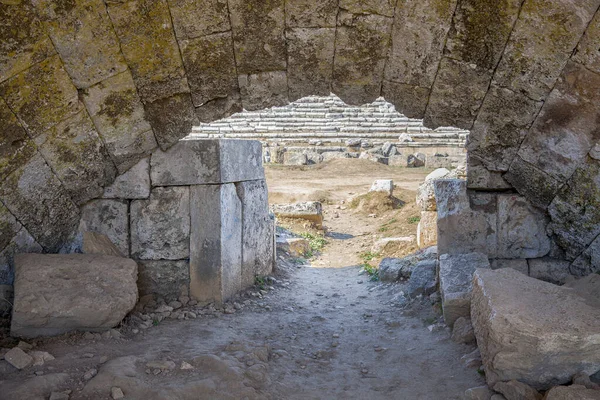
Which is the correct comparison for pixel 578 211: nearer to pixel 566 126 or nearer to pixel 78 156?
pixel 566 126

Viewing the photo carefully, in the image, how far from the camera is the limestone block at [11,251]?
4062 mm

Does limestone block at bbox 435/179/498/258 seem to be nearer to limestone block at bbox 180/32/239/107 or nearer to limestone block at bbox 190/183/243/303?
limestone block at bbox 190/183/243/303

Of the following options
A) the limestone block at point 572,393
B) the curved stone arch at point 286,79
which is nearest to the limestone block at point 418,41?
the curved stone arch at point 286,79

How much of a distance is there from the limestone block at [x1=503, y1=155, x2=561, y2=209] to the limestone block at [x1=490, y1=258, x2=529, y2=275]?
551 millimetres

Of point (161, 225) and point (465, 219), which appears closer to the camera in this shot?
point (465, 219)

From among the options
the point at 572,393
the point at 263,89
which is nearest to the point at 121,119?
the point at 263,89

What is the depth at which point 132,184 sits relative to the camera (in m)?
4.87

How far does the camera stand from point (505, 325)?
310cm

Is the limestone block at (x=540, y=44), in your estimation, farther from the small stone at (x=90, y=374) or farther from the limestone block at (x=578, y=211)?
the small stone at (x=90, y=374)

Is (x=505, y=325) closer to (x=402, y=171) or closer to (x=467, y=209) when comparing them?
(x=467, y=209)

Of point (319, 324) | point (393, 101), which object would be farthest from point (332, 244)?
point (393, 101)

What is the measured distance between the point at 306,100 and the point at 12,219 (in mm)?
21773

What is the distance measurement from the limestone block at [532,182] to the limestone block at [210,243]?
2.61 m

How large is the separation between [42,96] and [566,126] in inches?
154
